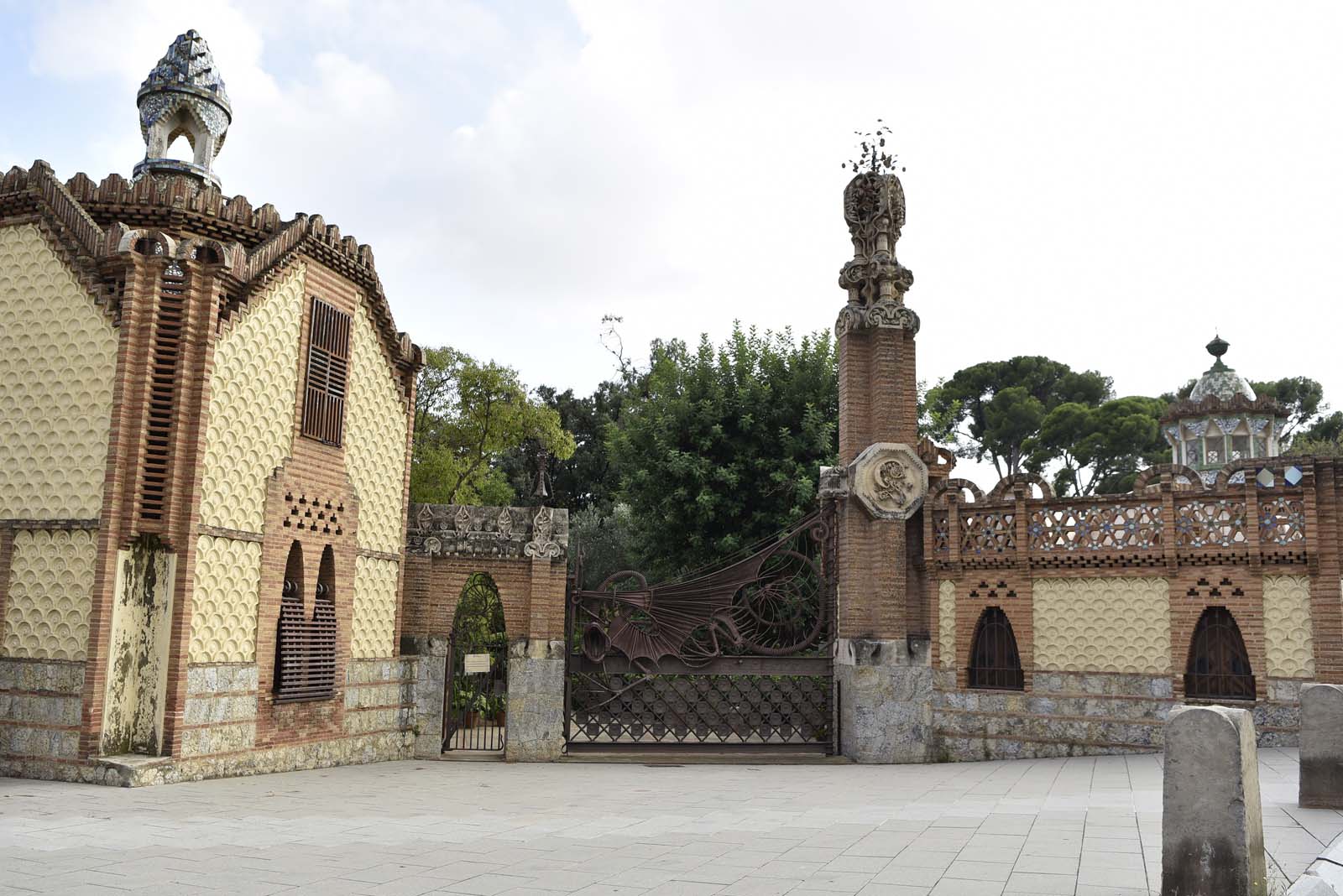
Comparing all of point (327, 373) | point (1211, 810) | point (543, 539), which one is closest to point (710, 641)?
point (543, 539)

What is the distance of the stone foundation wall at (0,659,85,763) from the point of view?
9.93 metres

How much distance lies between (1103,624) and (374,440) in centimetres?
947

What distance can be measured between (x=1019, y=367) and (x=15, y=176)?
43125 mm

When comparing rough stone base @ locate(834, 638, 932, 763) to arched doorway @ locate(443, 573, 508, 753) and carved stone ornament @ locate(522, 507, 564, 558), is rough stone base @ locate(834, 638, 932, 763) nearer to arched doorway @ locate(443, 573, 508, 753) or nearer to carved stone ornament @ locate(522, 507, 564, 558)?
carved stone ornament @ locate(522, 507, 564, 558)

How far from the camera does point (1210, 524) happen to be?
460 inches

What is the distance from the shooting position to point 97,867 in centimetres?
632

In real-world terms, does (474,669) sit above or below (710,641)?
below

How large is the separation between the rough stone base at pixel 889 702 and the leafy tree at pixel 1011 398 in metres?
32.8

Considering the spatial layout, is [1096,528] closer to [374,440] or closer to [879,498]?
[879,498]

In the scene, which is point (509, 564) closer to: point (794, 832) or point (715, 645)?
point (715, 645)

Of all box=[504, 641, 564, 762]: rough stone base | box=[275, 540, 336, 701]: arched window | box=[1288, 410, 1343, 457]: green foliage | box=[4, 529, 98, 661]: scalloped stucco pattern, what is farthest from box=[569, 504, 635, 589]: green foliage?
box=[1288, 410, 1343, 457]: green foliage

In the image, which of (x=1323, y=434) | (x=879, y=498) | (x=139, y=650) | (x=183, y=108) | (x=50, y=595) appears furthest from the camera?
Answer: (x=1323, y=434)

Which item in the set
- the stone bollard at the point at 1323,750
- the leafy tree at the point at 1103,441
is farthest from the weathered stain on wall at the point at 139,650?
the leafy tree at the point at 1103,441

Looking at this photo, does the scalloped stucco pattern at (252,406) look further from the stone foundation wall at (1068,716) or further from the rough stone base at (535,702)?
the stone foundation wall at (1068,716)
